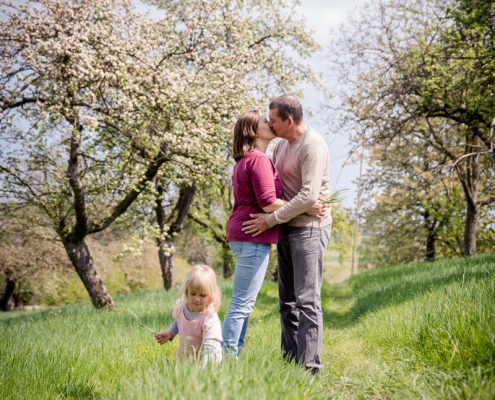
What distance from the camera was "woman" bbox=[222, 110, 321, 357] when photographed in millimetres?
3510

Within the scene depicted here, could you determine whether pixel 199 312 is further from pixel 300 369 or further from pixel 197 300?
pixel 300 369

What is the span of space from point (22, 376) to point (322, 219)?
2757mm

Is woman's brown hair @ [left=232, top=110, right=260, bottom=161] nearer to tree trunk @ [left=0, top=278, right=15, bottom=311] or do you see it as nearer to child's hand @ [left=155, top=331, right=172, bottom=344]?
child's hand @ [left=155, top=331, right=172, bottom=344]

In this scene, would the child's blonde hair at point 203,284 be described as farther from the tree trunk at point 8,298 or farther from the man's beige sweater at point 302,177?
the tree trunk at point 8,298

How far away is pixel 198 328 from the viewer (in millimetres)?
3381

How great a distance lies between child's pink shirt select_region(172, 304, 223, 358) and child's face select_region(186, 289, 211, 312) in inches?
1.8

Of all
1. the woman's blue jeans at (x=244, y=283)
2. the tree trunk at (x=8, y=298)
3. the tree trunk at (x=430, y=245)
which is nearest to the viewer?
the woman's blue jeans at (x=244, y=283)

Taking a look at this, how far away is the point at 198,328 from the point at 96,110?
550cm

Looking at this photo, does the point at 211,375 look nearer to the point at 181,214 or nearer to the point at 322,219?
the point at 322,219

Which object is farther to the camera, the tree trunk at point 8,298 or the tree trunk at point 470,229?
the tree trunk at point 8,298

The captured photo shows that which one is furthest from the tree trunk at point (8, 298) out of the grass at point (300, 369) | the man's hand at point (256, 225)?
the man's hand at point (256, 225)

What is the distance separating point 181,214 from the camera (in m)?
14.4

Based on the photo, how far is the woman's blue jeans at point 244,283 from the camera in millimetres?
3490

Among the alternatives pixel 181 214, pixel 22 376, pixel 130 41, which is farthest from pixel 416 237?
pixel 22 376
